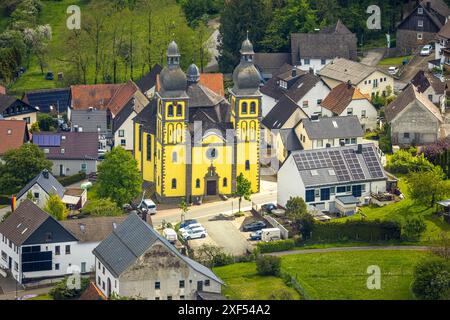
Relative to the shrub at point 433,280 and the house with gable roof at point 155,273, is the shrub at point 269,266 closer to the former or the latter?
the house with gable roof at point 155,273

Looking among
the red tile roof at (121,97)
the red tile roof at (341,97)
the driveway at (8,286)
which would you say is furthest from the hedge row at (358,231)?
the red tile roof at (121,97)

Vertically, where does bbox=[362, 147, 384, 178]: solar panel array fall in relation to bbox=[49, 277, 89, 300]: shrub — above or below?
above

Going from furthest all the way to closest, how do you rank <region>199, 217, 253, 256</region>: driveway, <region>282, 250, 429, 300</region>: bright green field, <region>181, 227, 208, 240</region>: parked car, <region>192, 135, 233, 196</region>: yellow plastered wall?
1. <region>192, 135, 233, 196</region>: yellow plastered wall
2. <region>181, 227, 208, 240</region>: parked car
3. <region>199, 217, 253, 256</region>: driveway
4. <region>282, 250, 429, 300</region>: bright green field

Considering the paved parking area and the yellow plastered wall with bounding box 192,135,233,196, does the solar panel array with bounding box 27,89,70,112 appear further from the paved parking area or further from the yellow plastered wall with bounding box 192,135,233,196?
the paved parking area

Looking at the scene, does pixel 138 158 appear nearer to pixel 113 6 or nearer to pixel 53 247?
pixel 53 247

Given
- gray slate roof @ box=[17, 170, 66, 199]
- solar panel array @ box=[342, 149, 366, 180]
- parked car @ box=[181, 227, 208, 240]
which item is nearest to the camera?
parked car @ box=[181, 227, 208, 240]

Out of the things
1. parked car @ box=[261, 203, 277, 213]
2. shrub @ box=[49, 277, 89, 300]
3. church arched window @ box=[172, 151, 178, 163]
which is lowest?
shrub @ box=[49, 277, 89, 300]

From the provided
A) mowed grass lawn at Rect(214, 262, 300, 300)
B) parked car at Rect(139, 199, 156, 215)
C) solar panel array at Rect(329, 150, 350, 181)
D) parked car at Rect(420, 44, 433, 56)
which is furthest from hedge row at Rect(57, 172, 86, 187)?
parked car at Rect(420, 44, 433, 56)

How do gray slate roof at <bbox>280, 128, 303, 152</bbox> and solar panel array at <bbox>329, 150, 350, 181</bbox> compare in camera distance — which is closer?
solar panel array at <bbox>329, 150, 350, 181</bbox>
